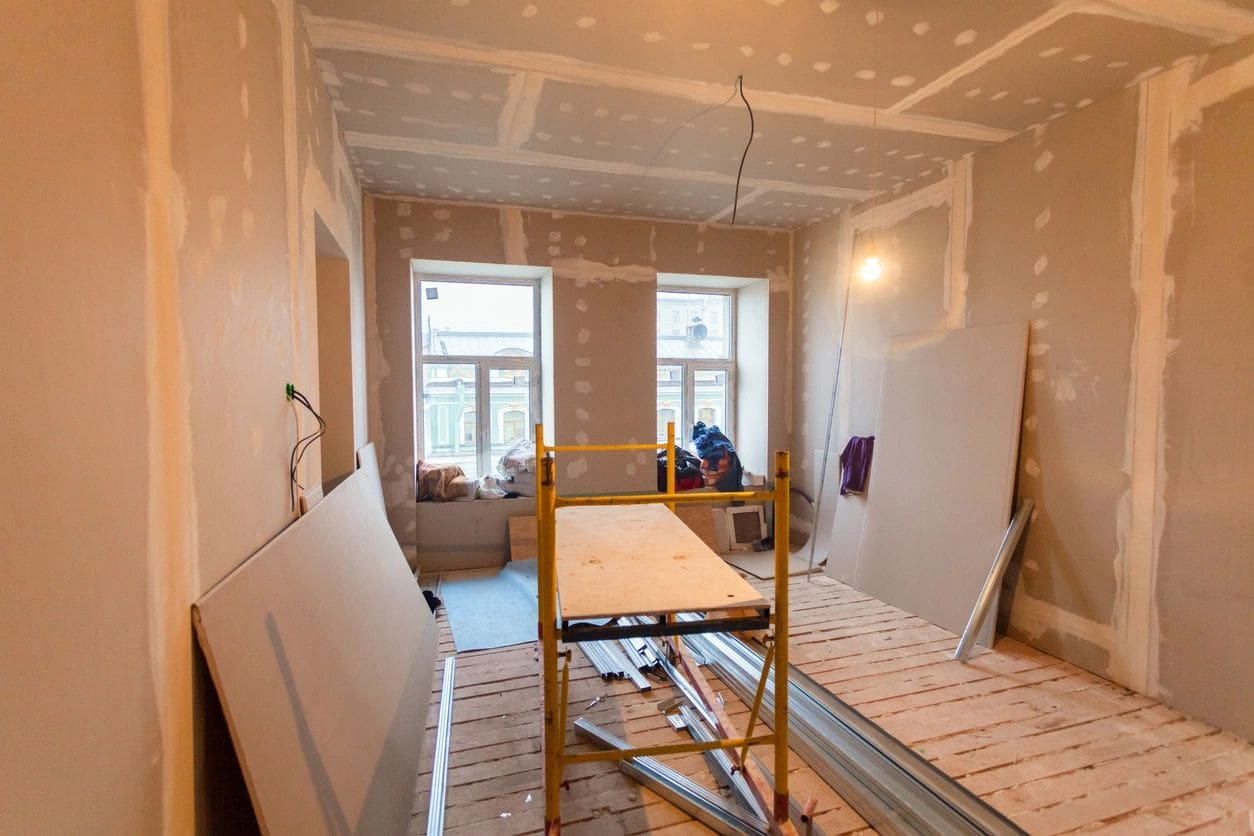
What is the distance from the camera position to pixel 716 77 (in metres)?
2.36

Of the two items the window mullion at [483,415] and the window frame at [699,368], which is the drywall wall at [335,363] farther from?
the window frame at [699,368]

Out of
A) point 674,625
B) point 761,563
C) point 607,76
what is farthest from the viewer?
point 761,563

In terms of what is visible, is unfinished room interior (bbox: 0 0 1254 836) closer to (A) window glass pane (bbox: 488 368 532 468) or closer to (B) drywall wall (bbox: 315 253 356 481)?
(B) drywall wall (bbox: 315 253 356 481)

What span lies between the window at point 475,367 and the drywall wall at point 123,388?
2.95 m

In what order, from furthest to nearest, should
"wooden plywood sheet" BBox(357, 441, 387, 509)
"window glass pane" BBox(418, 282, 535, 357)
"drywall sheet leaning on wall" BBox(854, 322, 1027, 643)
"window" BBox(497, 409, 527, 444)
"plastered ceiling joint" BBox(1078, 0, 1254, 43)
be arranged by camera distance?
"window" BBox(497, 409, 527, 444)
"window glass pane" BBox(418, 282, 535, 357)
"wooden plywood sheet" BBox(357, 441, 387, 509)
"drywall sheet leaning on wall" BBox(854, 322, 1027, 643)
"plastered ceiling joint" BBox(1078, 0, 1254, 43)

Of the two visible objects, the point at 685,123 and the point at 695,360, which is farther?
the point at 695,360

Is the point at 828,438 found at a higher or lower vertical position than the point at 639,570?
higher

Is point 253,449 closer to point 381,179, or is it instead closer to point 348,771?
point 348,771

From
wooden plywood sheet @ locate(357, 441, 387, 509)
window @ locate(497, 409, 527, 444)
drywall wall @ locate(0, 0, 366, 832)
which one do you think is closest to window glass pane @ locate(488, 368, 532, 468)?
window @ locate(497, 409, 527, 444)

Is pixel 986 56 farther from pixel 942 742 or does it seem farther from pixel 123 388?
pixel 123 388

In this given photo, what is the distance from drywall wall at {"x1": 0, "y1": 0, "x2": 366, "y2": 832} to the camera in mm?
700

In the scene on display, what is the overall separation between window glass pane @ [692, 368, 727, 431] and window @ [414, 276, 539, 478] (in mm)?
1510

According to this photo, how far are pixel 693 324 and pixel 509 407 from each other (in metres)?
1.85

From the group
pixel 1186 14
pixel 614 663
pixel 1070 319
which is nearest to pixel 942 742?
pixel 614 663
